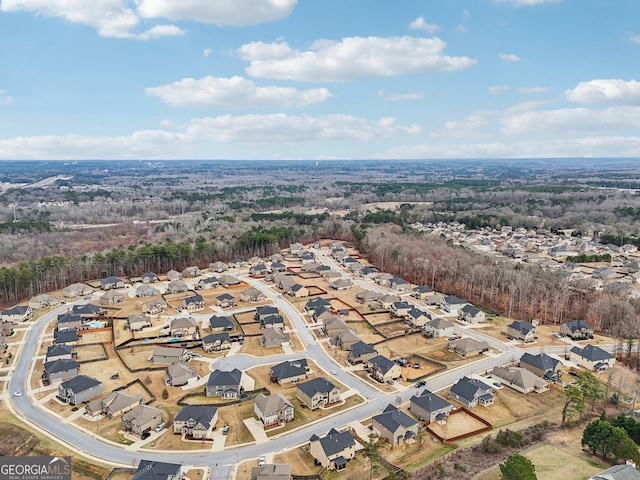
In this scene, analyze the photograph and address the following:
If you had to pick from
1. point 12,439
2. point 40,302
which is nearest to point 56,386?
point 12,439

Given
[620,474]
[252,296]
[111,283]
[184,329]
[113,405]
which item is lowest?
[113,405]

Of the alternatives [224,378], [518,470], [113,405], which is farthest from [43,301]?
[518,470]

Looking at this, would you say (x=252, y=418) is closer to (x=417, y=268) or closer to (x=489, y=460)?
(x=489, y=460)

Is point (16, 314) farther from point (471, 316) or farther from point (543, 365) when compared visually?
point (543, 365)

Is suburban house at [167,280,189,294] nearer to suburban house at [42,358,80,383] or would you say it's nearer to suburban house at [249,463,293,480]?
suburban house at [42,358,80,383]

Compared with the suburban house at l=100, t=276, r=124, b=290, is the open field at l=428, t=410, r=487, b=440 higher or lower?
lower

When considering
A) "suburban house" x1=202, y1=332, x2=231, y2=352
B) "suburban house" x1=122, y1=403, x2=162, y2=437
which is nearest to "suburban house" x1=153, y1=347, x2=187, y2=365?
"suburban house" x1=202, y1=332, x2=231, y2=352
